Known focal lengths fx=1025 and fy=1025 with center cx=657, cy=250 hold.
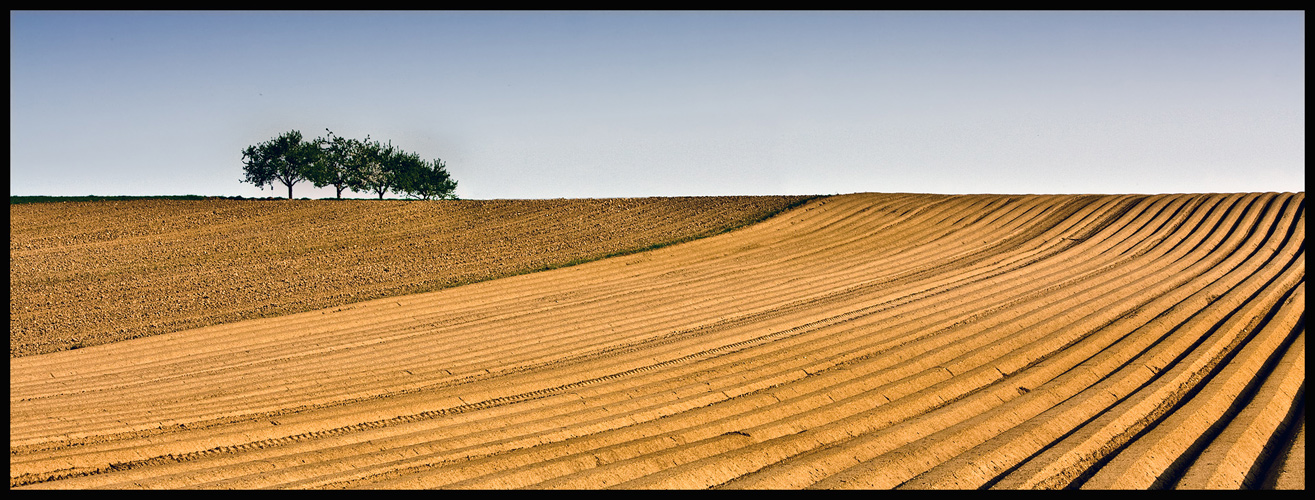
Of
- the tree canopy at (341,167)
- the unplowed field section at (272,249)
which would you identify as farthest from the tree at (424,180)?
the unplowed field section at (272,249)

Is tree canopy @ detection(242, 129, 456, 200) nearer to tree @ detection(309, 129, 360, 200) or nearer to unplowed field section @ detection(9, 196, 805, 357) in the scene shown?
tree @ detection(309, 129, 360, 200)

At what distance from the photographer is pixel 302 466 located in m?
6.11

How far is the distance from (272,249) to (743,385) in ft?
46.0

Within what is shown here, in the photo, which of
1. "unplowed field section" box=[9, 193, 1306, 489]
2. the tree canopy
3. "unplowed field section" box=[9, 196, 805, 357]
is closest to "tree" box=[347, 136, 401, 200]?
the tree canopy

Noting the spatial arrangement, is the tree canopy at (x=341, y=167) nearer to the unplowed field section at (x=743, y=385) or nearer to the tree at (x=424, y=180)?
the tree at (x=424, y=180)

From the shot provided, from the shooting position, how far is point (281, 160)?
1783 inches

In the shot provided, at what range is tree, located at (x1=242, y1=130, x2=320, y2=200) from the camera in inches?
1753

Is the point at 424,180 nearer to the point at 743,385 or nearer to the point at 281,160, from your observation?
the point at 281,160

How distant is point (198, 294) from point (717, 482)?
465 inches

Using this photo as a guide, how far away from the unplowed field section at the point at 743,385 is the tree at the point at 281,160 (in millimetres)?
32787

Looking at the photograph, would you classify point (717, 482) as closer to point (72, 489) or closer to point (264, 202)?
point (72, 489)

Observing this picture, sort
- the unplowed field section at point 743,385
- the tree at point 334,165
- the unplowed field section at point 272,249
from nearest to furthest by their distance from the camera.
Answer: the unplowed field section at point 743,385
the unplowed field section at point 272,249
the tree at point 334,165

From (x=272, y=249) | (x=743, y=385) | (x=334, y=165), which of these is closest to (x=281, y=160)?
(x=334, y=165)

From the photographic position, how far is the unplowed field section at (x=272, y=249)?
14.0 meters
